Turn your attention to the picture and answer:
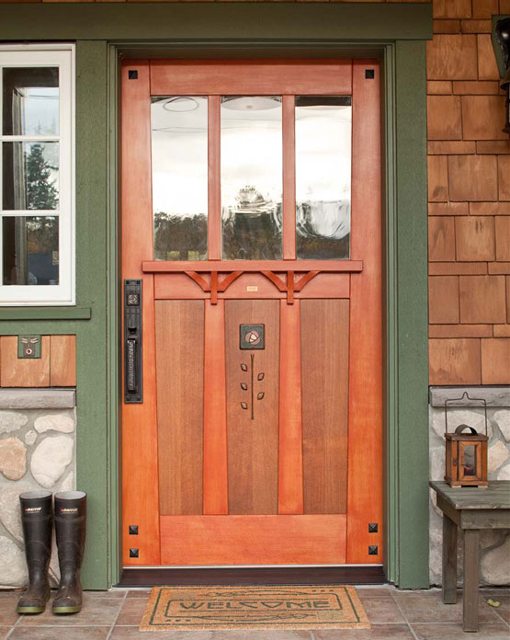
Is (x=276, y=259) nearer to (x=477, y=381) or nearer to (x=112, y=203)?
(x=112, y=203)

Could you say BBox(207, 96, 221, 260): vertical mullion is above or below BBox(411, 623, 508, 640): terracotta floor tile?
above

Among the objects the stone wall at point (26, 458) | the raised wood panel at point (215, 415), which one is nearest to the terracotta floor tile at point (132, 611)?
the stone wall at point (26, 458)

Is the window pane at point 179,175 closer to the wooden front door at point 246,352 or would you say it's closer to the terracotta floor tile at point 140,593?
the wooden front door at point 246,352

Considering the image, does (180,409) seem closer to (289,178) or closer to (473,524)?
(289,178)

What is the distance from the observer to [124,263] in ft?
11.1

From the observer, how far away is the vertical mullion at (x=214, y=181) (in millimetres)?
3385

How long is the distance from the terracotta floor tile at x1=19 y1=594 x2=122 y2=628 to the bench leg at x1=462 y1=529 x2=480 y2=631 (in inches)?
53.6

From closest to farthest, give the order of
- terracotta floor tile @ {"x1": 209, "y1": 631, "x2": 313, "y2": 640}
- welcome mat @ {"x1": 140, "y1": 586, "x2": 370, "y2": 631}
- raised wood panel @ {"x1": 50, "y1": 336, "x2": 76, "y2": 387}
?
terracotta floor tile @ {"x1": 209, "y1": 631, "x2": 313, "y2": 640} → welcome mat @ {"x1": 140, "y1": 586, "x2": 370, "y2": 631} → raised wood panel @ {"x1": 50, "y1": 336, "x2": 76, "y2": 387}

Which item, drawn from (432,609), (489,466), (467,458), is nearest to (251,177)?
(467,458)

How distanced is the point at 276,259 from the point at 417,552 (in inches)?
56.0

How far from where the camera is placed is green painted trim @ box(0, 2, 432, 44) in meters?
3.25

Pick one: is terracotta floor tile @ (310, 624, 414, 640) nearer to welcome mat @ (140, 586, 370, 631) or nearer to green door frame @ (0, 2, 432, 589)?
welcome mat @ (140, 586, 370, 631)

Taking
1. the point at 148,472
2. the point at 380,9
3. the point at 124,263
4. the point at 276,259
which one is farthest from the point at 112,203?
the point at 380,9

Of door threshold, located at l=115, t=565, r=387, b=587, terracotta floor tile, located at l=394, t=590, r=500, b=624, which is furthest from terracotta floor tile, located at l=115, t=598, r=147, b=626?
terracotta floor tile, located at l=394, t=590, r=500, b=624
